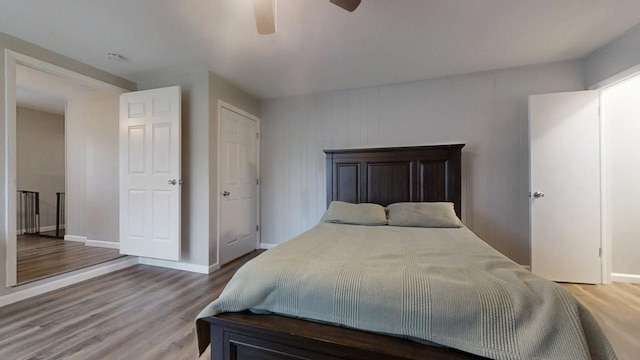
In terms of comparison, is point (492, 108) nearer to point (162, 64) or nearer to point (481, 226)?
point (481, 226)

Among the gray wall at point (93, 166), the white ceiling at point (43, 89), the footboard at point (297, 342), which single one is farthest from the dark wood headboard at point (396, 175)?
the white ceiling at point (43, 89)

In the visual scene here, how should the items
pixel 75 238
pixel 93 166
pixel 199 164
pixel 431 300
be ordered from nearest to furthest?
pixel 431 300, pixel 199 164, pixel 93 166, pixel 75 238

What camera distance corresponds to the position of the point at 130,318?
196cm

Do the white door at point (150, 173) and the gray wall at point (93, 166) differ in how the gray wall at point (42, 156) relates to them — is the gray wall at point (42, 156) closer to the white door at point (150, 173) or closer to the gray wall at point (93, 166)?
the gray wall at point (93, 166)

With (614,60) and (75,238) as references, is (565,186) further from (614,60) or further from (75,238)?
(75,238)

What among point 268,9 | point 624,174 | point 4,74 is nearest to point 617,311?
point 624,174

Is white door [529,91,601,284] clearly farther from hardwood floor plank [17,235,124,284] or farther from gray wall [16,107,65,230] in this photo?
gray wall [16,107,65,230]

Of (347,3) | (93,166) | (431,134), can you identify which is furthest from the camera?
(93,166)

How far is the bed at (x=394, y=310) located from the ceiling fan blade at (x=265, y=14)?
1.44 meters

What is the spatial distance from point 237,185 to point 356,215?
1767 millimetres

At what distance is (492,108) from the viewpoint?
3.00m

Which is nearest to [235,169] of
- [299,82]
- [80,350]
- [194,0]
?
[299,82]

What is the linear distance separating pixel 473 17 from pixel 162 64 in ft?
10.2

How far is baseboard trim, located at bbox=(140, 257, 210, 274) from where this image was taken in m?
2.97
